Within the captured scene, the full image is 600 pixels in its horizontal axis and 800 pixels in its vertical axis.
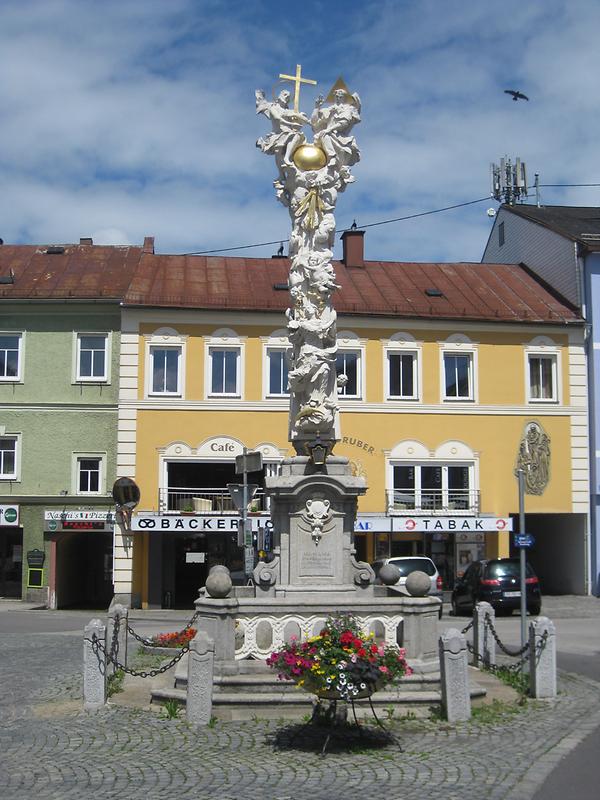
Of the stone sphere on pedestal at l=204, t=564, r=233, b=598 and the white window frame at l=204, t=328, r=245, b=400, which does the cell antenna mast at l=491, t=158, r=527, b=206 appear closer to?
the white window frame at l=204, t=328, r=245, b=400

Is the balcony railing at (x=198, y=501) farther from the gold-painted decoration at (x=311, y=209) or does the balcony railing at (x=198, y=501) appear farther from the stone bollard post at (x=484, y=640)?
the gold-painted decoration at (x=311, y=209)

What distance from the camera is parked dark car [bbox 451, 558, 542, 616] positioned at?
78.1ft

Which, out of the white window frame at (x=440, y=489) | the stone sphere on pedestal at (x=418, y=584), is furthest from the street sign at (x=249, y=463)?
the white window frame at (x=440, y=489)

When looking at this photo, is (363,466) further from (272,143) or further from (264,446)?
(272,143)

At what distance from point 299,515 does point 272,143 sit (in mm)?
5768

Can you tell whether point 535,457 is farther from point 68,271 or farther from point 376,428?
point 68,271

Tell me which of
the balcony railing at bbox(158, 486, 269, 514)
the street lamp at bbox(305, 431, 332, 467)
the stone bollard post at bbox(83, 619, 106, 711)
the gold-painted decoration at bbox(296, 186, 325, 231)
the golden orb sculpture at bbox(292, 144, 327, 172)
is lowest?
the stone bollard post at bbox(83, 619, 106, 711)

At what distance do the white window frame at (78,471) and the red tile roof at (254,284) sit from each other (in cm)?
479

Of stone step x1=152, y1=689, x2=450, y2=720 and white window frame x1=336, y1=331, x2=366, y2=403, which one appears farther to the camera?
white window frame x1=336, y1=331, x2=366, y2=403

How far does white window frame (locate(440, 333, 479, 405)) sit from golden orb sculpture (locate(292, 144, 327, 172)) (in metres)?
17.0

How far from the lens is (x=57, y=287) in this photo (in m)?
31.7

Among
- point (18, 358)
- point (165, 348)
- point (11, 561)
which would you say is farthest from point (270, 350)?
point (11, 561)

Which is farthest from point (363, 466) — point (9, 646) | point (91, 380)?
point (9, 646)

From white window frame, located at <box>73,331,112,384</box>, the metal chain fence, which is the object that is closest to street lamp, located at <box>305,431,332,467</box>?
the metal chain fence
